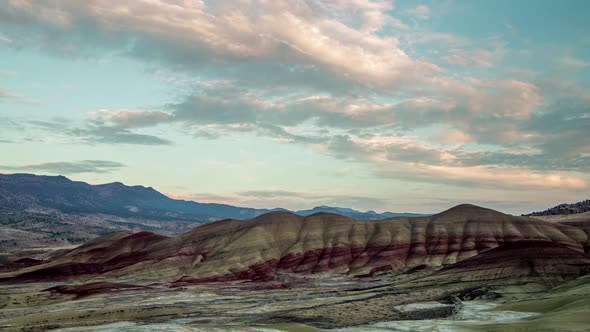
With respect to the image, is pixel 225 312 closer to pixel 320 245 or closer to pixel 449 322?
pixel 449 322

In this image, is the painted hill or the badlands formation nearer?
the badlands formation

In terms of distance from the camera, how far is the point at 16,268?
176 metres

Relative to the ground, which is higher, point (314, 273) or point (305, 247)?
point (305, 247)

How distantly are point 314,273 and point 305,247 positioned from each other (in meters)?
20.0

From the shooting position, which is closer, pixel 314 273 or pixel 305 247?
pixel 314 273

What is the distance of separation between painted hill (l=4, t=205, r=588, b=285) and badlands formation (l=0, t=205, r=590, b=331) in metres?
0.51

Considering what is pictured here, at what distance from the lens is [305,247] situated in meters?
168

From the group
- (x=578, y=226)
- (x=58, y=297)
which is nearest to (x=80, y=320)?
(x=58, y=297)

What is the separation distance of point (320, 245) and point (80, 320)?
10164cm

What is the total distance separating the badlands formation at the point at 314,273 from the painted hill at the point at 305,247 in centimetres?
51

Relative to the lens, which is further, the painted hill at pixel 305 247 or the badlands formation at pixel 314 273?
the painted hill at pixel 305 247

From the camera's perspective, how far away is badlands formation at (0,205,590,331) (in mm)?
75562

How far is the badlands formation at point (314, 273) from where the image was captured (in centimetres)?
7556

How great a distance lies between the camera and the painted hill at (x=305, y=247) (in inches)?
5846
